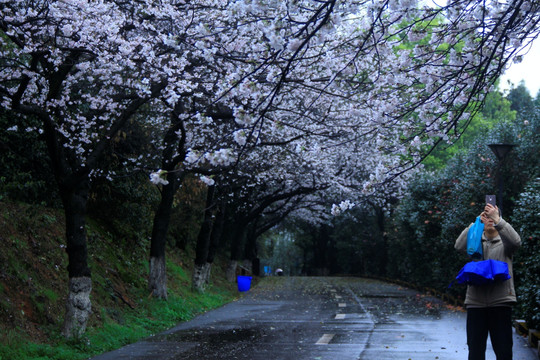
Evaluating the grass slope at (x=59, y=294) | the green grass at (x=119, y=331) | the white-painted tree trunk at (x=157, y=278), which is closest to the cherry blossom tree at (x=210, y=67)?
the green grass at (x=119, y=331)

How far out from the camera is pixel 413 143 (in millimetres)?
8492

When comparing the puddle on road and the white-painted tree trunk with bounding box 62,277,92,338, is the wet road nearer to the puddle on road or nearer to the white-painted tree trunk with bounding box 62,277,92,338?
the puddle on road

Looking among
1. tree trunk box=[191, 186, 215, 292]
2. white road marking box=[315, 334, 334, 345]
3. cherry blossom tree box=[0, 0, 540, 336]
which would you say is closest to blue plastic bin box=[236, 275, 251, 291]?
tree trunk box=[191, 186, 215, 292]

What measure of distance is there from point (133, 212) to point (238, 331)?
337 inches

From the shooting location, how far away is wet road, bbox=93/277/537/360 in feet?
34.5

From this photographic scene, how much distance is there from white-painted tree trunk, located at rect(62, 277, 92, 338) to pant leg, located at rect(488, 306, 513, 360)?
7.21 metres

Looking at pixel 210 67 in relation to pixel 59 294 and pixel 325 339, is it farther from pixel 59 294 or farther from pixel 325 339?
pixel 325 339

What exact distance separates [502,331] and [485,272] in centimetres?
59

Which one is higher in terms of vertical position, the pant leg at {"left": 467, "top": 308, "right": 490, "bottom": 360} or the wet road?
the pant leg at {"left": 467, "top": 308, "right": 490, "bottom": 360}

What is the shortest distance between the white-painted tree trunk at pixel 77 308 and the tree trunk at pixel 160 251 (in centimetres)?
579

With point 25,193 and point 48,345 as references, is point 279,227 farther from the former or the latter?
point 48,345

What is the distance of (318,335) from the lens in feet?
42.7

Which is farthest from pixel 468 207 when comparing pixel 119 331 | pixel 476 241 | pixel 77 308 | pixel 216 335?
pixel 476 241

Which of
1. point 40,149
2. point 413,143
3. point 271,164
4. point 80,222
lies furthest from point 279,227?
point 413,143
